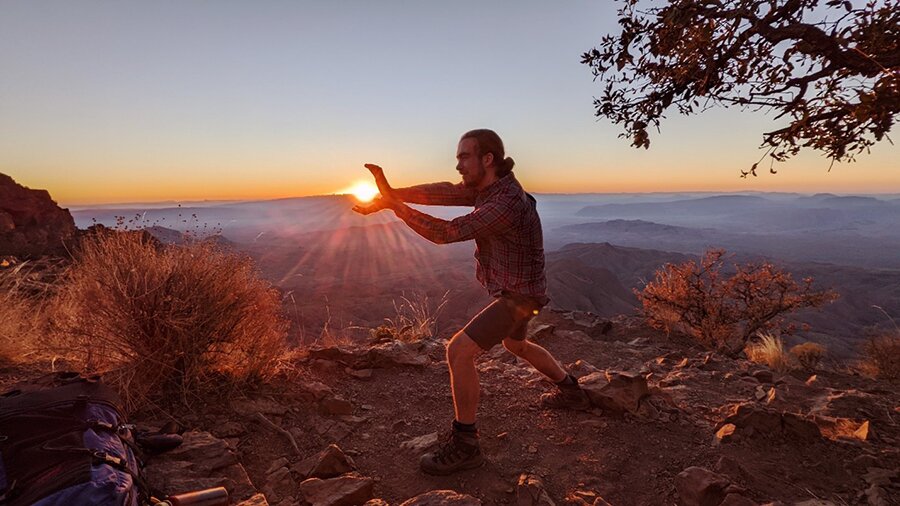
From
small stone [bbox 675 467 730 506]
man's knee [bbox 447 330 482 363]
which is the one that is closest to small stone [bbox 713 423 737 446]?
small stone [bbox 675 467 730 506]

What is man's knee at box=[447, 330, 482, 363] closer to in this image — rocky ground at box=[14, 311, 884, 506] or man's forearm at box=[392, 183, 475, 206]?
rocky ground at box=[14, 311, 884, 506]

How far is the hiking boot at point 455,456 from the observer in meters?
2.77

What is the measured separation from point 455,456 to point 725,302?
26.1 feet

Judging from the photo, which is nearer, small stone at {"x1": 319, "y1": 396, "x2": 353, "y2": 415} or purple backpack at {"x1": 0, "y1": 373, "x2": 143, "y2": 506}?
purple backpack at {"x1": 0, "y1": 373, "x2": 143, "y2": 506}

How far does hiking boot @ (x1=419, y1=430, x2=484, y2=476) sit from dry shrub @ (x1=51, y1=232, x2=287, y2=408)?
1749mm

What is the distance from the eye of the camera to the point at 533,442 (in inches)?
126

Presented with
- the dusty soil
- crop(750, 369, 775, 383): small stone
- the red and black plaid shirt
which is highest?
the red and black plaid shirt

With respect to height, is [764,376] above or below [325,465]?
below

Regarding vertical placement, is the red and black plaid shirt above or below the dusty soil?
above

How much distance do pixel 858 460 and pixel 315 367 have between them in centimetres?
435

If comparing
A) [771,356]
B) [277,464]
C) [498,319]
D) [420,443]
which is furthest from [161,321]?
[771,356]

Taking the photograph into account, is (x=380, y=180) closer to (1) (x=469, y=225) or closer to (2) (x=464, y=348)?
(1) (x=469, y=225)

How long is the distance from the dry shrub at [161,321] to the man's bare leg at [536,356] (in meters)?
2.16

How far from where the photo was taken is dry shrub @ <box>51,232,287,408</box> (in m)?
3.10
